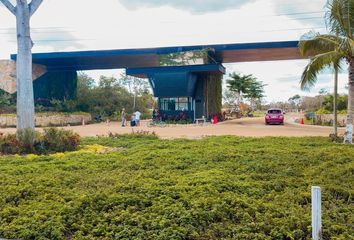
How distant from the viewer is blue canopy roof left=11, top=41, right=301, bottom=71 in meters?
30.2

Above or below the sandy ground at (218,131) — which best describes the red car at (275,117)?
above

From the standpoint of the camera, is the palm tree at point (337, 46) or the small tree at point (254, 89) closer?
the palm tree at point (337, 46)

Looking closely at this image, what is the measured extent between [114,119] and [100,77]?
670 centimetres

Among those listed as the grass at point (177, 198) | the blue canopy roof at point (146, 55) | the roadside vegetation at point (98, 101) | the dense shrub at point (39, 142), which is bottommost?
the grass at point (177, 198)

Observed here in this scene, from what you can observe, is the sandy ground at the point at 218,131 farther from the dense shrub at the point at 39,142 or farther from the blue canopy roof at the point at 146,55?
the blue canopy roof at the point at 146,55

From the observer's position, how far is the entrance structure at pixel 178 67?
30562 millimetres

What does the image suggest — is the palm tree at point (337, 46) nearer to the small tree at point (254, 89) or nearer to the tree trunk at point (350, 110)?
the tree trunk at point (350, 110)

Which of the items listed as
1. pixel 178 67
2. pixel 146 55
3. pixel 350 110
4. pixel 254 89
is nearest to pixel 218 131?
pixel 350 110

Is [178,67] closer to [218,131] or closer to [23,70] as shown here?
[218,131]

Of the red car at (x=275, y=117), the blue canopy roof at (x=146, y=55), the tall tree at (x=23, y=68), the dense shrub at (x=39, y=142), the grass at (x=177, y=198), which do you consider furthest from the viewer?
the blue canopy roof at (x=146, y=55)

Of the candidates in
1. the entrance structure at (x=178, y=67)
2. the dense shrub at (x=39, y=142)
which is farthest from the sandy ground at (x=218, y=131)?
the entrance structure at (x=178, y=67)

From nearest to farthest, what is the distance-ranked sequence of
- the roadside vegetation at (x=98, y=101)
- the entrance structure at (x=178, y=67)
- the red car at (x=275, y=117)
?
the red car at (x=275, y=117)
the entrance structure at (x=178, y=67)
the roadside vegetation at (x=98, y=101)

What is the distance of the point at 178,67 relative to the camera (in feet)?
100.0

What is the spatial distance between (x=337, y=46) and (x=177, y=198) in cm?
1037
